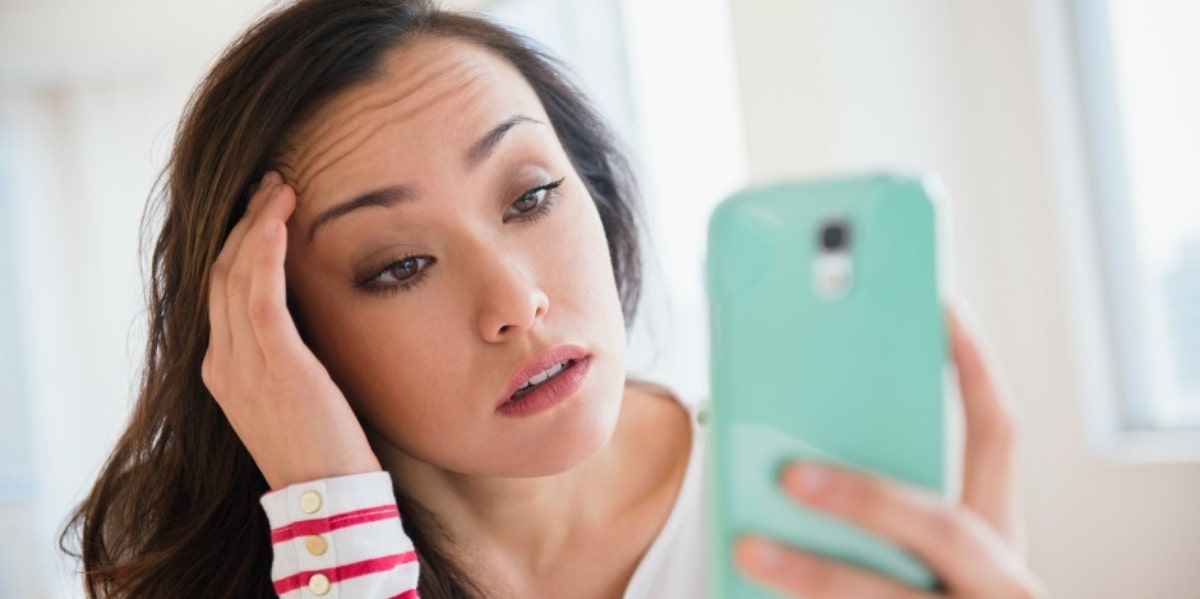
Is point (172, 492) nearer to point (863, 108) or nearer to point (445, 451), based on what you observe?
point (445, 451)

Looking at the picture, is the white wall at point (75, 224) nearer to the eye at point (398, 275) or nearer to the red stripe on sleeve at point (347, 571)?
the eye at point (398, 275)

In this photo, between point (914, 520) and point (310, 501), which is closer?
point (914, 520)

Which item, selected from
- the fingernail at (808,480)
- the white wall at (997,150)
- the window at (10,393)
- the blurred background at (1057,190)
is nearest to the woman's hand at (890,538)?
the fingernail at (808,480)

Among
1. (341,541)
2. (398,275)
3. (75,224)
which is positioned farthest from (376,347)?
(75,224)

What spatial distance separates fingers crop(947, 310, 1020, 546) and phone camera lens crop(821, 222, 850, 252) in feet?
0.31

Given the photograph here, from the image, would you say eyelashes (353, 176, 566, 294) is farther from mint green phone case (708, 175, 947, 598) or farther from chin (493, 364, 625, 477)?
mint green phone case (708, 175, 947, 598)

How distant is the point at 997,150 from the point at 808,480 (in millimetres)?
1703

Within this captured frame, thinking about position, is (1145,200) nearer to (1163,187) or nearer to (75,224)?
(1163,187)

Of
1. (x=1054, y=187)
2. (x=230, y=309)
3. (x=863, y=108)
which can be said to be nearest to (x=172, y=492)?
(x=230, y=309)

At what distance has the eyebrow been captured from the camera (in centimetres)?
90

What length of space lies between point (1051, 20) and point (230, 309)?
5.25ft

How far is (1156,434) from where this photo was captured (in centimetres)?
184

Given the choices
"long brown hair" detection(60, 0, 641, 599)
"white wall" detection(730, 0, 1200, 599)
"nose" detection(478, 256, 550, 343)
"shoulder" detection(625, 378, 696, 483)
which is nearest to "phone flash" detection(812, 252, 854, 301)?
"nose" detection(478, 256, 550, 343)

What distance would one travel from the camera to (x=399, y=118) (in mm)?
936
